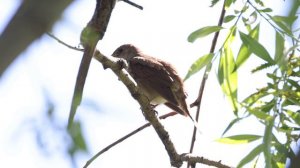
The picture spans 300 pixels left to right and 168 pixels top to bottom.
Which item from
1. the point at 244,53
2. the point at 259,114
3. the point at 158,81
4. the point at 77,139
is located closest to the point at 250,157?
the point at 259,114

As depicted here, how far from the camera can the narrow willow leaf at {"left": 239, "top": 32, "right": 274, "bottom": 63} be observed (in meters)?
2.41

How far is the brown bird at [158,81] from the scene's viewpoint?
453 centimetres

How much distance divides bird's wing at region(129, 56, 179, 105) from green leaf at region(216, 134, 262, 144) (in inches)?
74.3

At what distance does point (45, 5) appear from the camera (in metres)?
0.77

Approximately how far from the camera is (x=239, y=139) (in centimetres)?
258

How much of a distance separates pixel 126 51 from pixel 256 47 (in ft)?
12.0

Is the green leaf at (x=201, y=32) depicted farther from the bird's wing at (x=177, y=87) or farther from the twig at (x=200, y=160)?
the bird's wing at (x=177, y=87)

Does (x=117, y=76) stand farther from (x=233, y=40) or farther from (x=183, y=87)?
Result: (x=183, y=87)

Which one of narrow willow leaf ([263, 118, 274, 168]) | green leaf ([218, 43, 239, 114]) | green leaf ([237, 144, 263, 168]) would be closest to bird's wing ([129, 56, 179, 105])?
green leaf ([218, 43, 239, 114])

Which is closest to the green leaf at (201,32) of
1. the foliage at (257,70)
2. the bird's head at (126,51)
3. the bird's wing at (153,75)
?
the foliage at (257,70)

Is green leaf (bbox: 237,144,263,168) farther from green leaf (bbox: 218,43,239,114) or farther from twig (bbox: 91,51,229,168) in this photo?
twig (bbox: 91,51,229,168)

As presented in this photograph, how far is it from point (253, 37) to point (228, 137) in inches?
→ 21.3

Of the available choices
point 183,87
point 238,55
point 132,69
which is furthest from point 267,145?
point 132,69

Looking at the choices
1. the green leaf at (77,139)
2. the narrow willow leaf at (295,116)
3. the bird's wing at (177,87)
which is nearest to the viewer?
the green leaf at (77,139)
